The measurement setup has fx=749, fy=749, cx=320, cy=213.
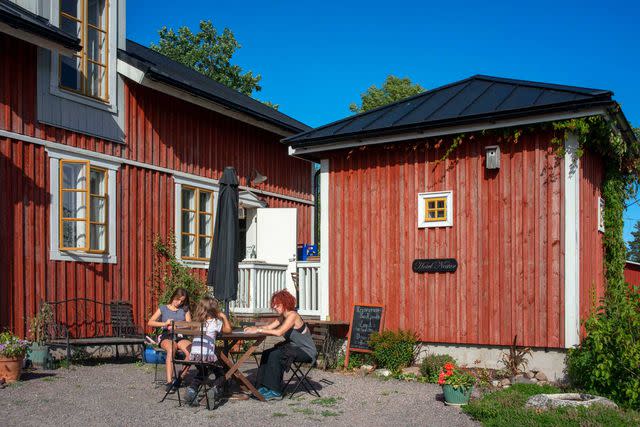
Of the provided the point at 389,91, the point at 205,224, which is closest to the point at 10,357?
the point at 205,224

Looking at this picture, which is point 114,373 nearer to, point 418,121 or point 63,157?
point 63,157

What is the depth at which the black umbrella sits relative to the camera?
31.9ft

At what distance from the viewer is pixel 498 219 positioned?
34.4 feet

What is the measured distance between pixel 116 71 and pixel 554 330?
26.5 ft

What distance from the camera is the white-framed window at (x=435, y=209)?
1093 cm

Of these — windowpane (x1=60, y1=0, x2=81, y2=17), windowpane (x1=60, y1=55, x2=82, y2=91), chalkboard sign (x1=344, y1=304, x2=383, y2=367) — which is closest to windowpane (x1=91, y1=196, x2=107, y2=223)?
windowpane (x1=60, y1=55, x2=82, y2=91)

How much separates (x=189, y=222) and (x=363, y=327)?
466 cm

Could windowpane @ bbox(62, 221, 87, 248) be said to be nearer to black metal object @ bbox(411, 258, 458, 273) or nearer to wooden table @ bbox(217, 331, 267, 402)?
wooden table @ bbox(217, 331, 267, 402)

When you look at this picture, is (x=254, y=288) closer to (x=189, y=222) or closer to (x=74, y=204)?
(x=189, y=222)

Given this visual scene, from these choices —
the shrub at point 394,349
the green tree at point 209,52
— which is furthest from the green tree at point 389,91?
the shrub at point 394,349

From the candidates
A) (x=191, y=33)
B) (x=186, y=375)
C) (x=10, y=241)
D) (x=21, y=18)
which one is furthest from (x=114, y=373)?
Answer: (x=191, y=33)

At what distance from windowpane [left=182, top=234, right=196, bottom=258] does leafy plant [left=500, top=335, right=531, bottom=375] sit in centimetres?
655

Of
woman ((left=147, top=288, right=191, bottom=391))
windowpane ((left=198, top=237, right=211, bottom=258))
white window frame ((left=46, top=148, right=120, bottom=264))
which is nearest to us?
woman ((left=147, top=288, right=191, bottom=391))

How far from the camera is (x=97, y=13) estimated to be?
1260cm
